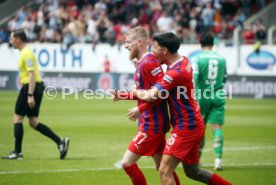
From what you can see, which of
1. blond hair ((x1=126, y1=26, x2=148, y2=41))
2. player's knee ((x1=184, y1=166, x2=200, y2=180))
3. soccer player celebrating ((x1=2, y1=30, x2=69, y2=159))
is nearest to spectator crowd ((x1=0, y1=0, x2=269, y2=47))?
soccer player celebrating ((x1=2, y1=30, x2=69, y2=159))

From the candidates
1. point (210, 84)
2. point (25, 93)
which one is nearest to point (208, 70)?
point (210, 84)

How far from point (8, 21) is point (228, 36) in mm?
13019

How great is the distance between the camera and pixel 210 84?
12438 mm

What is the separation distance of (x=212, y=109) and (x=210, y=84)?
449 millimetres

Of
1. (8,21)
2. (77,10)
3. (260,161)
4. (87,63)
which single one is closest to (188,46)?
(87,63)

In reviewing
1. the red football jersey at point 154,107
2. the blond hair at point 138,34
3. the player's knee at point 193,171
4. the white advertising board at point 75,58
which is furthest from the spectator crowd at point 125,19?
the player's knee at point 193,171

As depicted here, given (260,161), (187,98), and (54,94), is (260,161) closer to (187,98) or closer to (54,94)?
(187,98)

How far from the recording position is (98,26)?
110 feet

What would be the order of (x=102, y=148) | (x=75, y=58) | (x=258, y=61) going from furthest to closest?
(x=75, y=58) → (x=258, y=61) → (x=102, y=148)

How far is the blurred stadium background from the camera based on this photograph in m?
12.5

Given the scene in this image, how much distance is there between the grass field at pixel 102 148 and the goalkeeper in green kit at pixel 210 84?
0.87 m

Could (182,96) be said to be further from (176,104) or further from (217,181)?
(217,181)

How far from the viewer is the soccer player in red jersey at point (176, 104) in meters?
8.34

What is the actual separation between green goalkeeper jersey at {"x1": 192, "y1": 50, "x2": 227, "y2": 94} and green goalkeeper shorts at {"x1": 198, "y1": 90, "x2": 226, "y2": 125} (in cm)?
18
